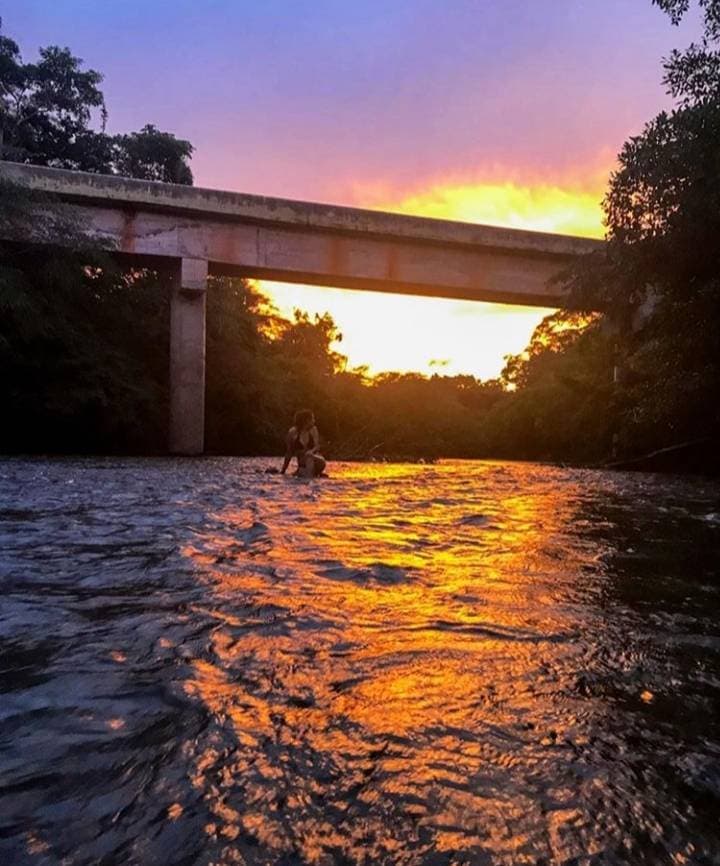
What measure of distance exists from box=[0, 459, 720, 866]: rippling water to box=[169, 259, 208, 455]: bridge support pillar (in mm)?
16563

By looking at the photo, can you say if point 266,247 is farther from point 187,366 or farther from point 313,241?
point 187,366

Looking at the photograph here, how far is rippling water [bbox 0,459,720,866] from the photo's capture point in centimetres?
174

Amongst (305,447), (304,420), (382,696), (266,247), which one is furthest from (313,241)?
(382,696)

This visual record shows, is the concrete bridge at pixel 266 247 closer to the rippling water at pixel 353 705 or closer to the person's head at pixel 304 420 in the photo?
the person's head at pixel 304 420

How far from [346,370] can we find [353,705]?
45.3m

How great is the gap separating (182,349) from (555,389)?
65.5ft

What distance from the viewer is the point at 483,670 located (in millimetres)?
Result: 2902

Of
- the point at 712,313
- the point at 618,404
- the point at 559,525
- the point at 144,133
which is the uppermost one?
the point at 144,133

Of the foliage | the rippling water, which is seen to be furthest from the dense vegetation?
the rippling water

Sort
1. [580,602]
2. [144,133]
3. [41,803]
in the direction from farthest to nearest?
[144,133] → [580,602] → [41,803]

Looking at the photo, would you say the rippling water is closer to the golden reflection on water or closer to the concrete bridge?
the golden reflection on water

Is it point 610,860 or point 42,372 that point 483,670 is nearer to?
point 610,860

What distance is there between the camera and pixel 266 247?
2209cm

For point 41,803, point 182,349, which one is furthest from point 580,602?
point 182,349
